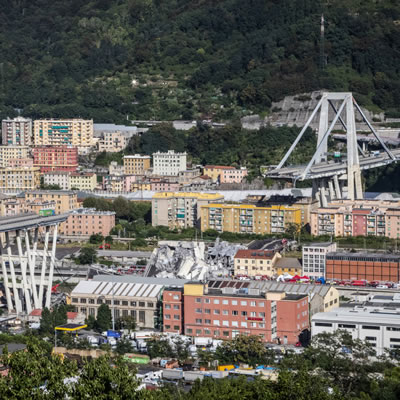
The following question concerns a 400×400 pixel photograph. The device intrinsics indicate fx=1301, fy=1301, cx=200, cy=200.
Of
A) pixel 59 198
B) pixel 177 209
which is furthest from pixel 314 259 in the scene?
pixel 59 198

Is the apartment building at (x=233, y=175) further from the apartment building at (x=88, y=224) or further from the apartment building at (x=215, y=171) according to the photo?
the apartment building at (x=88, y=224)

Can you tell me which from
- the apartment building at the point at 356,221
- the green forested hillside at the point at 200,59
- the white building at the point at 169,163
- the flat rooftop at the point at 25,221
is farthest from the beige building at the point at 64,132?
the flat rooftop at the point at 25,221

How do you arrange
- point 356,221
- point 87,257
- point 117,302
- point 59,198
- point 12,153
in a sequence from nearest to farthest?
point 117,302 < point 87,257 < point 356,221 < point 59,198 < point 12,153

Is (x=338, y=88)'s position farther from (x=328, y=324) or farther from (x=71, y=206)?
(x=328, y=324)

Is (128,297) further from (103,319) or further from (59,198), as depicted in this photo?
(59,198)

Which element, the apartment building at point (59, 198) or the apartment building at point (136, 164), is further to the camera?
the apartment building at point (136, 164)

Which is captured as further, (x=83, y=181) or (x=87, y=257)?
(x=83, y=181)
